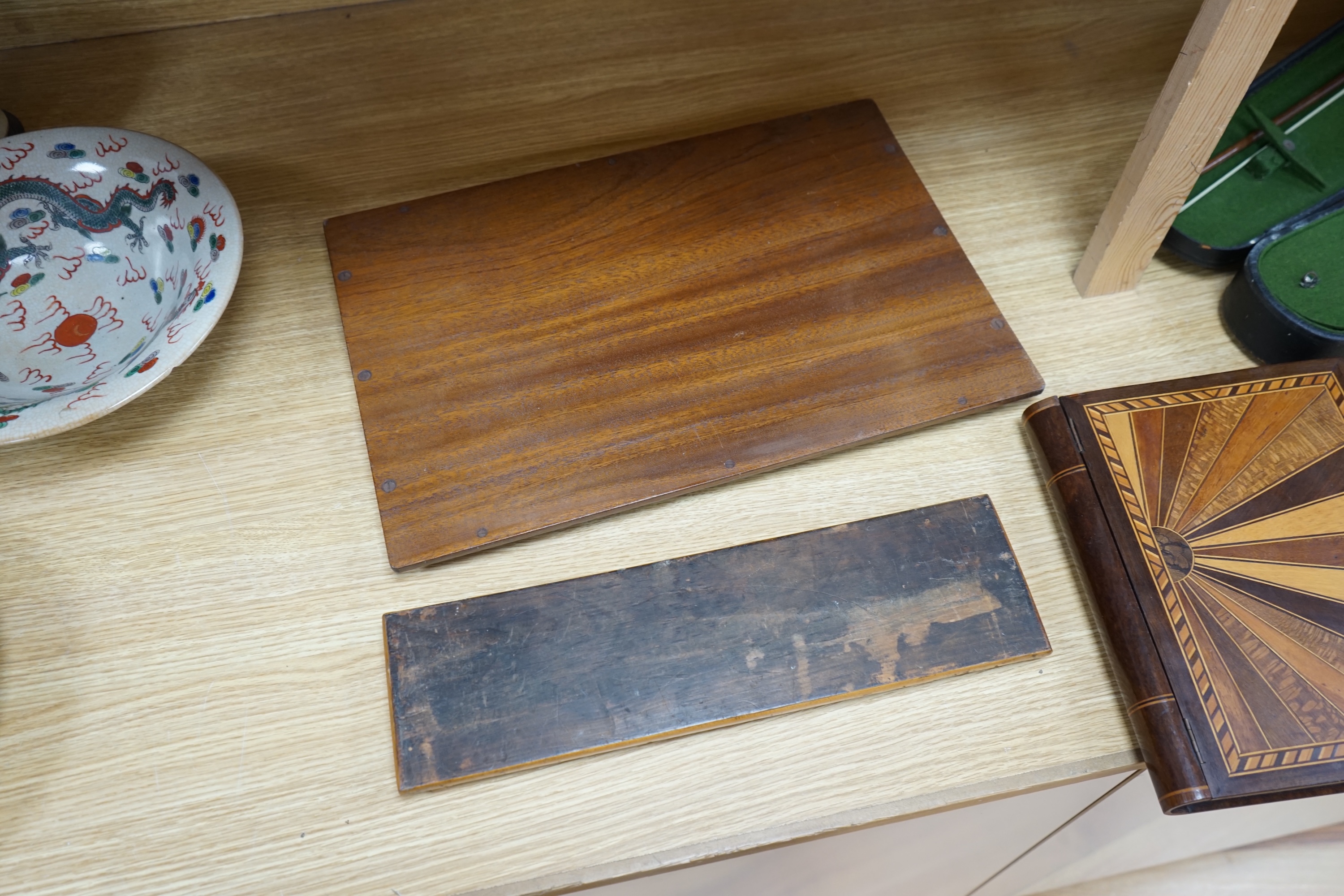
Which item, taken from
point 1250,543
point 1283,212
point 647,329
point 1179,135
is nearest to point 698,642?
point 647,329

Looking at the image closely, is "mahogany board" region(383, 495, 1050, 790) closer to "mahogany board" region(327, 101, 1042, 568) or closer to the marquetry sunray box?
"mahogany board" region(327, 101, 1042, 568)

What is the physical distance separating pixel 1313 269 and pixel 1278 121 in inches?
7.3

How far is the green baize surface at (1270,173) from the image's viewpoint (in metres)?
0.80

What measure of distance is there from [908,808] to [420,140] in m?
0.69

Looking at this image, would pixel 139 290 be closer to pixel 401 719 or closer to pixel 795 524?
pixel 401 719

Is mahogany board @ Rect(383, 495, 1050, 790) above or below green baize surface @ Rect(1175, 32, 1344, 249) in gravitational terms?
below

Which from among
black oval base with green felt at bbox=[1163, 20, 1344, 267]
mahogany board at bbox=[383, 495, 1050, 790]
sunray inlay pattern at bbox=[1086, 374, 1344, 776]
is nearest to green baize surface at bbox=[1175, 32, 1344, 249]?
black oval base with green felt at bbox=[1163, 20, 1344, 267]

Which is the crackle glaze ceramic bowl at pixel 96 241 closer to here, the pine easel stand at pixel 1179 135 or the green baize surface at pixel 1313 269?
the pine easel stand at pixel 1179 135

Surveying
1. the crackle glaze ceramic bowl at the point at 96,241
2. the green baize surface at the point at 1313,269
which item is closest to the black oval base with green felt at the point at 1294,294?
the green baize surface at the point at 1313,269

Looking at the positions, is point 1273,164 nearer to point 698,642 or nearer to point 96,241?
point 698,642

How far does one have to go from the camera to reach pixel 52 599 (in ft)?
2.17

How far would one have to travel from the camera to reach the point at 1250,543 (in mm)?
647

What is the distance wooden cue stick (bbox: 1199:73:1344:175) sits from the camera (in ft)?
2.68

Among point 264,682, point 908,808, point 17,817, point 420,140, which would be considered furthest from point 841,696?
point 420,140
